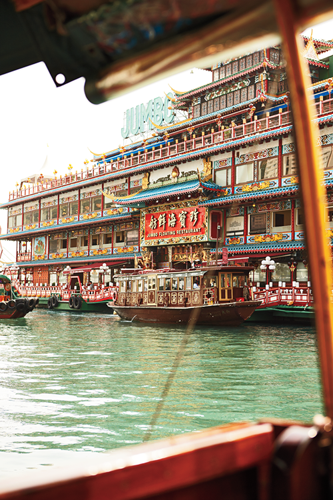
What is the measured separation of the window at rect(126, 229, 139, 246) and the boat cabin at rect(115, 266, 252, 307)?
25.0 ft

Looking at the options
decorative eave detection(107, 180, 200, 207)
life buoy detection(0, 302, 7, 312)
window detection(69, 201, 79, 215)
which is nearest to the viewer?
life buoy detection(0, 302, 7, 312)

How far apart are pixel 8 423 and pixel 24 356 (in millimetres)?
4802

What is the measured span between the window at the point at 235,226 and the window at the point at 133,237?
6169 millimetres

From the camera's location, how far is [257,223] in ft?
66.8

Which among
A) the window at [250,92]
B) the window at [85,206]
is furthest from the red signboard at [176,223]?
the window at [85,206]

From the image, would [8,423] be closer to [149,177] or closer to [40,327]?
[40,327]

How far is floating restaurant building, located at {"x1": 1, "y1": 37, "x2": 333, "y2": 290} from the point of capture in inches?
757

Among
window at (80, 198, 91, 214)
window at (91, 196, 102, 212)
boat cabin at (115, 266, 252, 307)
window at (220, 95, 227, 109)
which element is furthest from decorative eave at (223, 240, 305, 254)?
window at (80, 198, 91, 214)

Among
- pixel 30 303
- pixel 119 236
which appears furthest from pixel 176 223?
pixel 30 303

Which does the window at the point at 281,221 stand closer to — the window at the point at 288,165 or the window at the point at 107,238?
the window at the point at 288,165

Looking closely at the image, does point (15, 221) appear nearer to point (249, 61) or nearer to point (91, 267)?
point (91, 267)

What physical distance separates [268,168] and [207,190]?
2788 mm

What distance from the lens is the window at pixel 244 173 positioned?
20578 millimetres

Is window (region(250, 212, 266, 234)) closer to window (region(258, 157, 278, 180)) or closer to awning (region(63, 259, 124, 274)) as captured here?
window (region(258, 157, 278, 180))
